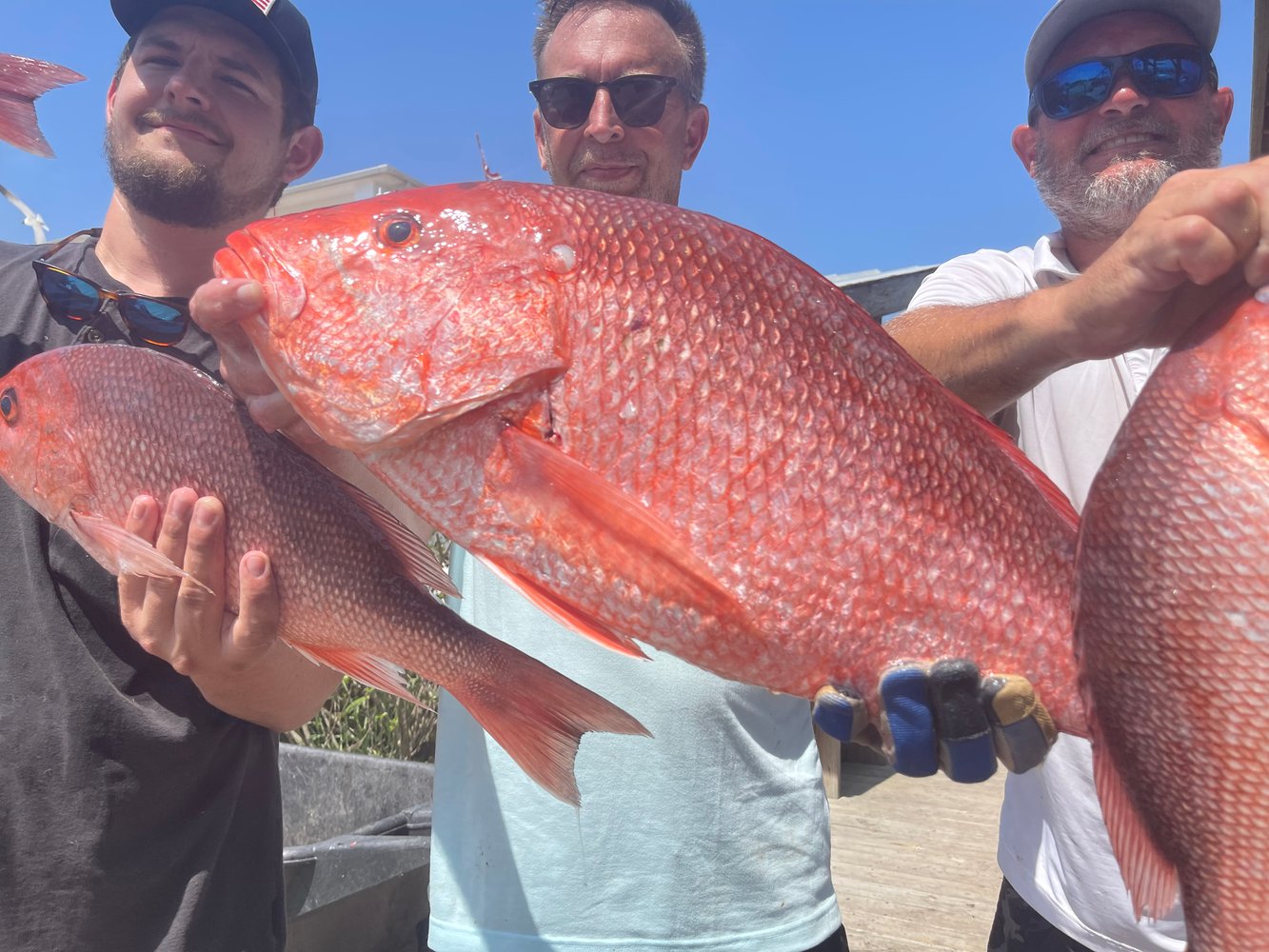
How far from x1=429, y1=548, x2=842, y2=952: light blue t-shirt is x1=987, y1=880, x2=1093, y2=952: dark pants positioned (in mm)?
598

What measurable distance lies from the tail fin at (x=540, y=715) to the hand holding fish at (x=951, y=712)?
33cm

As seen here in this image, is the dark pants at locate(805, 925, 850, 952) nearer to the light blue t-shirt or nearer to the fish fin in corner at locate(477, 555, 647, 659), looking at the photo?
the light blue t-shirt

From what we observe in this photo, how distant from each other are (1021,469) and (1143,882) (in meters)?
0.57

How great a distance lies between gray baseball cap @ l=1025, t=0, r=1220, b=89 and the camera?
248cm

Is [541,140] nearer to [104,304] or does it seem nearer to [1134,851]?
[104,304]

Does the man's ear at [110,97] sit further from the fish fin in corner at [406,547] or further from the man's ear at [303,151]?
the fish fin in corner at [406,547]

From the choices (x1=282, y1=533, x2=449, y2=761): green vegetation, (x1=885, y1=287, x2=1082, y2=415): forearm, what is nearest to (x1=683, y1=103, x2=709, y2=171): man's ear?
(x1=885, y1=287, x2=1082, y2=415): forearm

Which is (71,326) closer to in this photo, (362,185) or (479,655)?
(479,655)

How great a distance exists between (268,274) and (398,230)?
21cm

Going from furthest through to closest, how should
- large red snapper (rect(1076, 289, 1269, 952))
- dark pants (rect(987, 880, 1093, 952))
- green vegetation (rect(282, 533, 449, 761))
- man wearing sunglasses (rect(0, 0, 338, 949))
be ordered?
green vegetation (rect(282, 533, 449, 761)) < dark pants (rect(987, 880, 1093, 952)) < man wearing sunglasses (rect(0, 0, 338, 949)) < large red snapper (rect(1076, 289, 1269, 952))

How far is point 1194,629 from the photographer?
1.00 meters

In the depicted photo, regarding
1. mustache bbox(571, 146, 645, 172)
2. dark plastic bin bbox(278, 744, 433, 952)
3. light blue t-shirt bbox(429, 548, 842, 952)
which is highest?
mustache bbox(571, 146, 645, 172)

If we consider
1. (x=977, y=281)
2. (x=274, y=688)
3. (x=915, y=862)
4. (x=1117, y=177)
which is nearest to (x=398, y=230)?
(x=274, y=688)

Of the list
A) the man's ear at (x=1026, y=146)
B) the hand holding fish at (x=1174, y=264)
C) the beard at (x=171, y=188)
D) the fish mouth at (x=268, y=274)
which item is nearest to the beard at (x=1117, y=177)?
the man's ear at (x=1026, y=146)
